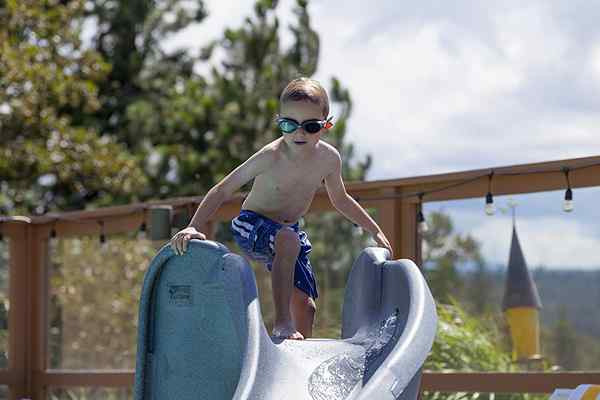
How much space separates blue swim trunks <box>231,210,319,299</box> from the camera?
3.84 m

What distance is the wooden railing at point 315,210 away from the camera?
17.5 ft

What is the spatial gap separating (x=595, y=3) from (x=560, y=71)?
289 centimetres

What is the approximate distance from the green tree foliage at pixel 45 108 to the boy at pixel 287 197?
9353 mm

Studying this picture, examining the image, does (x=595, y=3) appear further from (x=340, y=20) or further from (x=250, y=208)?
(x=250, y=208)

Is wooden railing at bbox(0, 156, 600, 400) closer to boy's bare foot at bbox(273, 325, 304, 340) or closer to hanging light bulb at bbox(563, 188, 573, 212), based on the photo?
hanging light bulb at bbox(563, 188, 573, 212)

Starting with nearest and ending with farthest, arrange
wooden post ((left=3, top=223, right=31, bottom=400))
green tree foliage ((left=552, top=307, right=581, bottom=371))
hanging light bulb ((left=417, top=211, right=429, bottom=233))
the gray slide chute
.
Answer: the gray slide chute, hanging light bulb ((left=417, top=211, right=429, bottom=233)), wooden post ((left=3, top=223, right=31, bottom=400)), green tree foliage ((left=552, top=307, right=581, bottom=371))

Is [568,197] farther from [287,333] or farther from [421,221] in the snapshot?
[287,333]

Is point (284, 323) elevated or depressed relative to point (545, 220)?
depressed

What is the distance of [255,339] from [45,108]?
10.9 meters

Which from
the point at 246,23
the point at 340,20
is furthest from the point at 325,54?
the point at 340,20

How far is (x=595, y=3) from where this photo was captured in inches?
907

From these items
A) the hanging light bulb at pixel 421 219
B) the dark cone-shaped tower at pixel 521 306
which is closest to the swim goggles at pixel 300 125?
the hanging light bulb at pixel 421 219

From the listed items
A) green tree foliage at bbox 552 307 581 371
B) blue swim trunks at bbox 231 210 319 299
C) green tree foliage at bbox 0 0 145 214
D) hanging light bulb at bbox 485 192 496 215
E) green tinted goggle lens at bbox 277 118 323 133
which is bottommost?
green tree foliage at bbox 552 307 581 371

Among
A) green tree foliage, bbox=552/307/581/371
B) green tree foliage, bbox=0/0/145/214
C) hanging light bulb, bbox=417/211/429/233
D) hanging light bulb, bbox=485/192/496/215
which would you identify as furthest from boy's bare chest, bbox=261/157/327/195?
green tree foliage, bbox=552/307/581/371
